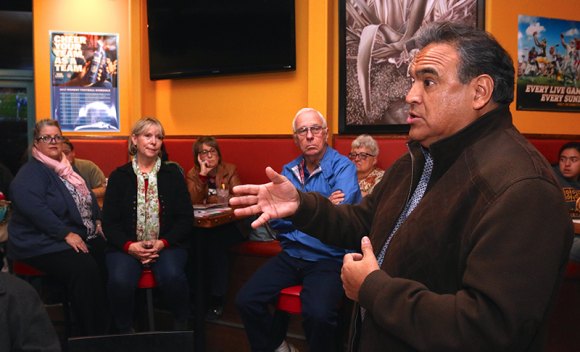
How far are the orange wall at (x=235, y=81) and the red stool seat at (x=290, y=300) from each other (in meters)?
2.08

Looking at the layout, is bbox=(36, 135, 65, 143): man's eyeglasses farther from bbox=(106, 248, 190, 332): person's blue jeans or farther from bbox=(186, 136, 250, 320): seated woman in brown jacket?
bbox=(186, 136, 250, 320): seated woman in brown jacket

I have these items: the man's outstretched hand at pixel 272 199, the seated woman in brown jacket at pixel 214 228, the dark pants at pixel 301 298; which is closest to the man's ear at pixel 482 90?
the man's outstretched hand at pixel 272 199

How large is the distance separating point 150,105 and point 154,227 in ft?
8.55

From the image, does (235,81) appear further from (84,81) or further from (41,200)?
(41,200)

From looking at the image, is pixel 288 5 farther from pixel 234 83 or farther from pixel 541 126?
pixel 541 126

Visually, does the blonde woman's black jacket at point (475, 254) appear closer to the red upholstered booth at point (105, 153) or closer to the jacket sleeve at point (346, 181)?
the jacket sleeve at point (346, 181)

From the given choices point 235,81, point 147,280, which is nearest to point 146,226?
point 147,280

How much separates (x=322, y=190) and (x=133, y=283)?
4.00 feet

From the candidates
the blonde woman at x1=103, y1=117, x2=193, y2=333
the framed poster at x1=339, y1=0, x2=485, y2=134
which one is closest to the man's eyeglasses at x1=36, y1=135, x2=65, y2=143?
the blonde woman at x1=103, y1=117, x2=193, y2=333

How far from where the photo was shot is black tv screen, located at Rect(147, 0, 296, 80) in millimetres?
4949

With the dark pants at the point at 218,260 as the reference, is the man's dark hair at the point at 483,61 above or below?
above

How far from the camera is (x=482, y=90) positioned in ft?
4.52

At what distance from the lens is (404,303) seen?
1.26 m

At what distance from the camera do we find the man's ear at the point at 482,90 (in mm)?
1370
